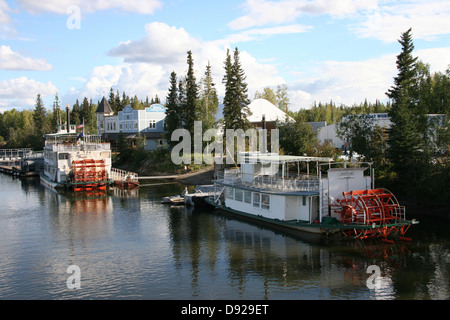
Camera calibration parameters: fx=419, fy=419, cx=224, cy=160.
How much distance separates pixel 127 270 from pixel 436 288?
16.6 m

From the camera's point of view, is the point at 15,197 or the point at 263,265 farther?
the point at 15,197

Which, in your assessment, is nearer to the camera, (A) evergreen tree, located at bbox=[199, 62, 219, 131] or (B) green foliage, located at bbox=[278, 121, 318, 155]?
(B) green foliage, located at bbox=[278, 121, 318, 155]

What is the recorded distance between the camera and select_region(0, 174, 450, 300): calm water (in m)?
21.3

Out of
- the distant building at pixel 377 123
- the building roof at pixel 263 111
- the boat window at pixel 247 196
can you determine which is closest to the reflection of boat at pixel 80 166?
the boat window at pixel 247 196

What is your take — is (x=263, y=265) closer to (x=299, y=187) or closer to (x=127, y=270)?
(x=127, y=270)

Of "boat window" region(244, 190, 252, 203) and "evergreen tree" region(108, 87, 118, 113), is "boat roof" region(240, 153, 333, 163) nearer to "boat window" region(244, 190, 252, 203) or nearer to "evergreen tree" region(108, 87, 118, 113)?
"boat window" region(244, 190, 252, 203)

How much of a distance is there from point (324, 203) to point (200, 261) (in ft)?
35.5

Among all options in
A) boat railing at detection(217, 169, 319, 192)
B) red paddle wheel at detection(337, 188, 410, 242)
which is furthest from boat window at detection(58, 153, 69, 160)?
red paddle wheel at detection(337, 188, 410, 242)

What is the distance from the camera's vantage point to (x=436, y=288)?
827 inches

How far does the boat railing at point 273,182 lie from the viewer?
1307 inches

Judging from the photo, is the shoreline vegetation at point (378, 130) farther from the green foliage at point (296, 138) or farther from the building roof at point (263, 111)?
the building roof at point (263, 111)

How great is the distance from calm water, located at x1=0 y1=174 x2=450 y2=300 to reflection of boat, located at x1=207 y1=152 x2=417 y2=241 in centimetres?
135

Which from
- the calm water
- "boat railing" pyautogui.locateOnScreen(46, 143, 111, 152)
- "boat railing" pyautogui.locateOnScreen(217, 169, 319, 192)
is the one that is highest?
"boat railing" pyautogui.locateOnScreen(46, 143, 111, 152)
